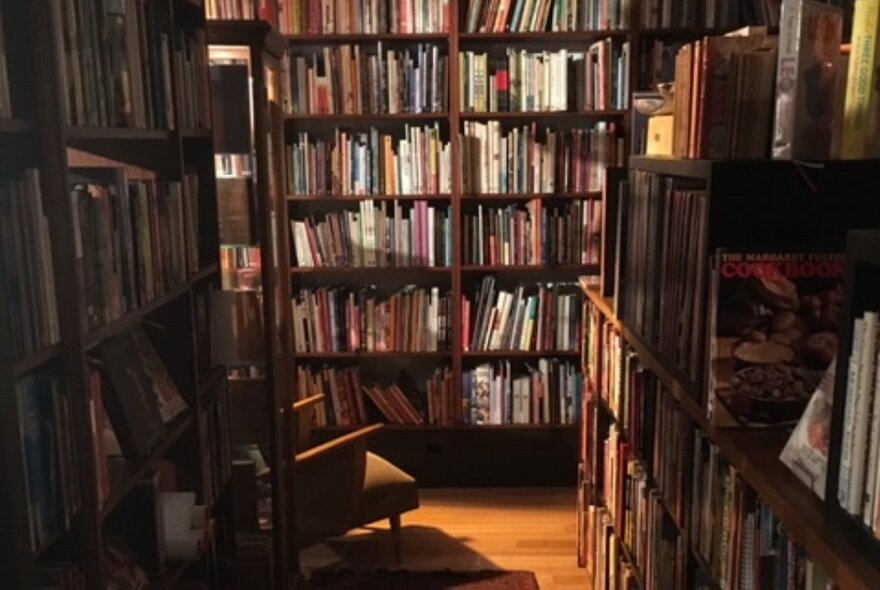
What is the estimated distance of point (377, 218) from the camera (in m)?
3.70

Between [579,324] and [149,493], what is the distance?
230cm

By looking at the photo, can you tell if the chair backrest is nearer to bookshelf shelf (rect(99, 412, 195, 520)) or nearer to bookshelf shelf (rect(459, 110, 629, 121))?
bookshelf shelf (rect(99, 412, 195, 520))

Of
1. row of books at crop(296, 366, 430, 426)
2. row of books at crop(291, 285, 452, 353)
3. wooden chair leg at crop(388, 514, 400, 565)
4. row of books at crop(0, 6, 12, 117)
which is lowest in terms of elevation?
wooden chair leg at crop(388, 514, 400, 565)

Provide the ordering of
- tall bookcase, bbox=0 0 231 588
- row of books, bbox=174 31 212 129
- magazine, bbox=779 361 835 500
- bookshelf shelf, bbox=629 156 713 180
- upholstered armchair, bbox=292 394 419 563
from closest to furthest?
1. magazine, bbox=779 361 835 500
2. tall bookcase, bbox=0 0 231 588
3. bookshelf shelf, bbox=629 156 713 180
4. row of books, bbox=174 31 212 129
5. upholstered armchair, bbox=292 394 419 563

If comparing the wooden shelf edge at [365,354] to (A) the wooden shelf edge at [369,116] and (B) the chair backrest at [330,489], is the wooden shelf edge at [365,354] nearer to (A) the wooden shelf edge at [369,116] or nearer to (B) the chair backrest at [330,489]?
(B) the chair backrest at [330,489]

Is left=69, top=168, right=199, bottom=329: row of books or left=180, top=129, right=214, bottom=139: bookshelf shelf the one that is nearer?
left=69, top=168, right=199, bottom=329: row of books

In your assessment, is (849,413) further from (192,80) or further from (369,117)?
(369,117)

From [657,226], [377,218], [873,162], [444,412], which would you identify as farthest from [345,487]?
[873,162]

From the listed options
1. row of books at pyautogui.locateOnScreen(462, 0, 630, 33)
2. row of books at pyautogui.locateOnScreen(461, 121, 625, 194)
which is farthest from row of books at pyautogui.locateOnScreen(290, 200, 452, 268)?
row of books at pyautogui.locateOnScreen(462, 0, 630, 33)

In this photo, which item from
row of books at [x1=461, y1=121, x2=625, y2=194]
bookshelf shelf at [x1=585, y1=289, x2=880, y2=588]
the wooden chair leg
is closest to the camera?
bookshelf shelf at [x1=585, y1=289, x2=880, y2=588]

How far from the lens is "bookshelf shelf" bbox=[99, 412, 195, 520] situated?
1593 mm

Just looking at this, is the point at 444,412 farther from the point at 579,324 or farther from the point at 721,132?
the point at 721,132

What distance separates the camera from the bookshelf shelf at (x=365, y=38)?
356 cm

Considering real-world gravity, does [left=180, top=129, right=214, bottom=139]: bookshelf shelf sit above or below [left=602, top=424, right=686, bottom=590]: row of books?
above
